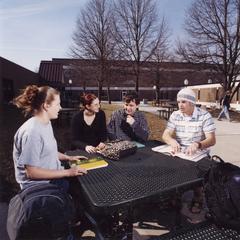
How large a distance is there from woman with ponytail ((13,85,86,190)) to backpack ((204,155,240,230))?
1.01 meters

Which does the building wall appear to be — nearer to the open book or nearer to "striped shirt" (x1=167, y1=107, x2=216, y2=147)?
"striped shirt" (x1=167, y1=107, x2=216, y2=147)

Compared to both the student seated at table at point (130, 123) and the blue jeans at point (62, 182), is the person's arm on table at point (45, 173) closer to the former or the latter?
the blue jeans at point (62, 182)

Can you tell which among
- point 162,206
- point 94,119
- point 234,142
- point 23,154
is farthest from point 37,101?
point 234,142

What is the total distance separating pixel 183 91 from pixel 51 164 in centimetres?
189

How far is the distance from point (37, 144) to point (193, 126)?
2.00 meters

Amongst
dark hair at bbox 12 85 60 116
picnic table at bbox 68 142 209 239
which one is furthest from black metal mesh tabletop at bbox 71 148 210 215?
dark hair at bbox 12 85 60 116

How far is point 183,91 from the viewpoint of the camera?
12.7 ft

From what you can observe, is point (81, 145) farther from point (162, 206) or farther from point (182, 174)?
point (182, 174)

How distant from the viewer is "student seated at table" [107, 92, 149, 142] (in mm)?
4453

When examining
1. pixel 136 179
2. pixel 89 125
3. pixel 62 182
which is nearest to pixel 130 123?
pixel 89 125

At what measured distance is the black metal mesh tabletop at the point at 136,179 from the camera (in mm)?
2129

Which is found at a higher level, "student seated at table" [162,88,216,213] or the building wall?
the building wall

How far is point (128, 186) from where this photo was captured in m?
2.32

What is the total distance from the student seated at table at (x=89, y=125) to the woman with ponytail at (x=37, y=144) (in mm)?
1300
